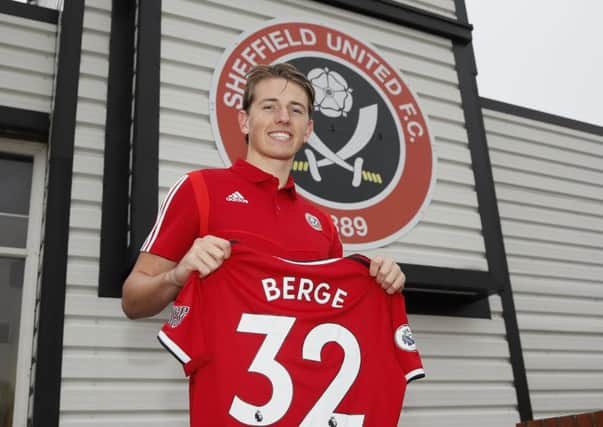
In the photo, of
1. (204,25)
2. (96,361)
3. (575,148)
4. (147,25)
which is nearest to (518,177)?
(575,148)

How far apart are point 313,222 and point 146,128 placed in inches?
67.5

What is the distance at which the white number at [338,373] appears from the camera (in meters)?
1.87

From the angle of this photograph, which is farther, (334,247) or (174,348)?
(334,247)

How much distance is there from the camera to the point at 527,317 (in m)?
5.62

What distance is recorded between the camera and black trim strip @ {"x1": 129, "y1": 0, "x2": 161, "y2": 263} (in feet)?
11.2

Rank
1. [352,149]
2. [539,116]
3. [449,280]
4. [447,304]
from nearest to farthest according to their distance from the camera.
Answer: [449,280] → [352,149] → [447,304] → [539,116]

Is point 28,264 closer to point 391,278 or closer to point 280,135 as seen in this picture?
point 280,135

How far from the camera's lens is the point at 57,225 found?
3.62m

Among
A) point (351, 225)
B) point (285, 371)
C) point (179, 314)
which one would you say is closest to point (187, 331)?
point (179, 314)

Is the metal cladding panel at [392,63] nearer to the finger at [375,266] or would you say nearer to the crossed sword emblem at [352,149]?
the crossed sword emblem at [352,149]

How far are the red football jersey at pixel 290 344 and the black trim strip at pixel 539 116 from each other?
4880mm

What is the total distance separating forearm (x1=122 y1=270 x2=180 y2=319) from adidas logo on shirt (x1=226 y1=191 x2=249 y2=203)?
1.08ft

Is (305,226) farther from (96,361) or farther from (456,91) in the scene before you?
(456,91)

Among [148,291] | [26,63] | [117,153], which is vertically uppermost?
[26,63]
